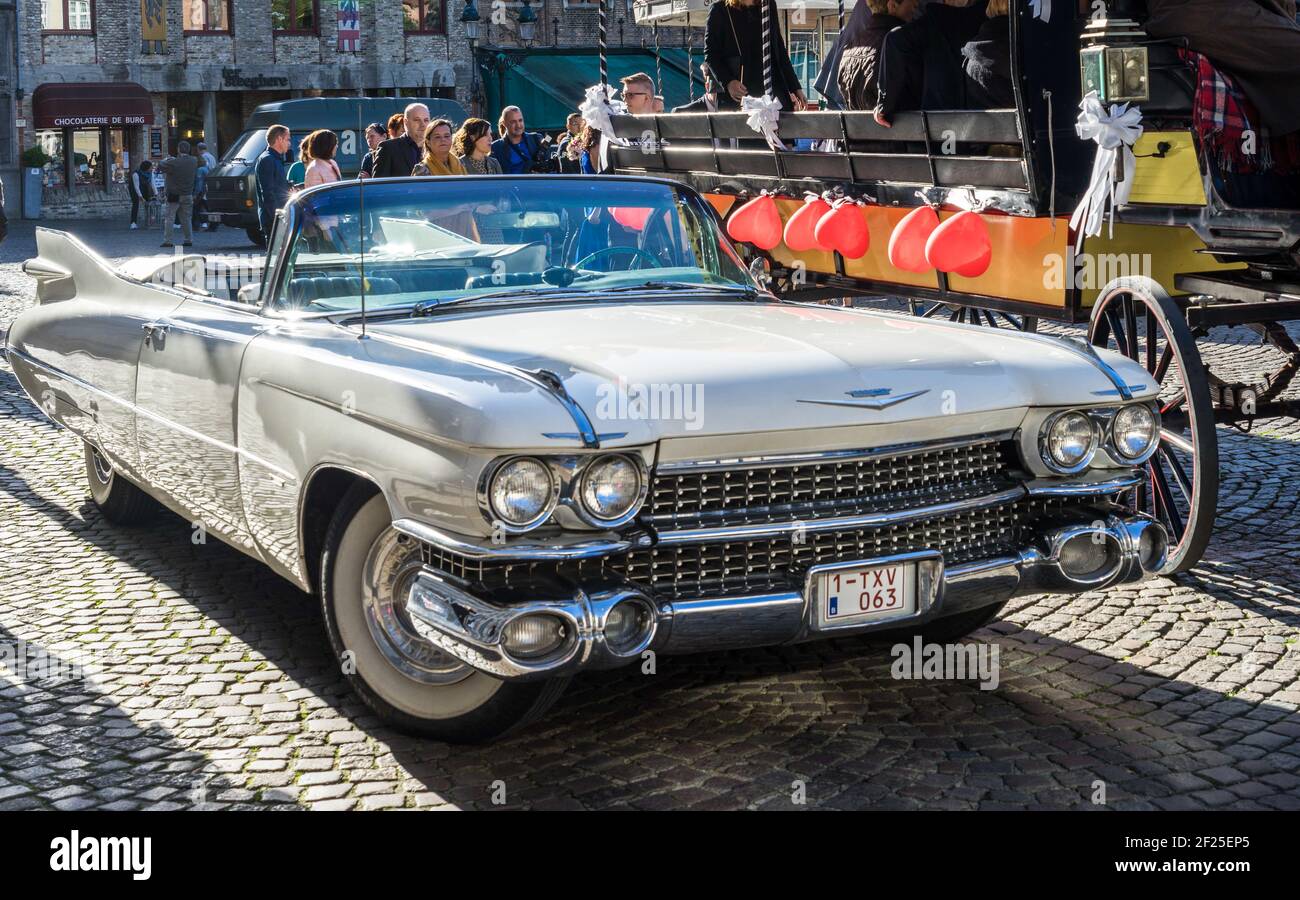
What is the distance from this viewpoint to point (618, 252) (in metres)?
5.50

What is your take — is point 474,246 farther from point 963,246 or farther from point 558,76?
point 558,76

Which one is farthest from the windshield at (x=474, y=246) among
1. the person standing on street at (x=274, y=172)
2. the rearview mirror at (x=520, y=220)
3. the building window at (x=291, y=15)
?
the building window at (x=291, y=15)

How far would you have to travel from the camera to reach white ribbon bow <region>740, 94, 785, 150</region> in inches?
342

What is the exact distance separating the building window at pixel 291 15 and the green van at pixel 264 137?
12442 millimetres

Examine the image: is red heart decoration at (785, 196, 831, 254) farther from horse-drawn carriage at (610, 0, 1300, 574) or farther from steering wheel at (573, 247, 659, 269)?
steering wheel at (573, 247, 659, 269)

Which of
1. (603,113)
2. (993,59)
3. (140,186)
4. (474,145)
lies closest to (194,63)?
(140,186)

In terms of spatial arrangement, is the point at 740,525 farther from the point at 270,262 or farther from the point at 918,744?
the point at 270,262

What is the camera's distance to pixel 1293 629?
18.2ft

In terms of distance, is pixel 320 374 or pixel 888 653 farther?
pixel 888 653

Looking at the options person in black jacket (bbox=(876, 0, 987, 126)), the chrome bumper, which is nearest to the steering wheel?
the chrome bumper

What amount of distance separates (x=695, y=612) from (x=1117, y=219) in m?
3.17

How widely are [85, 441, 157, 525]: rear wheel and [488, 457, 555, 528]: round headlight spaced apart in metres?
3.63

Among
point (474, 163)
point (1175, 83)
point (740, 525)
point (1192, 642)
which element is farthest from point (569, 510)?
point (474, 163)
